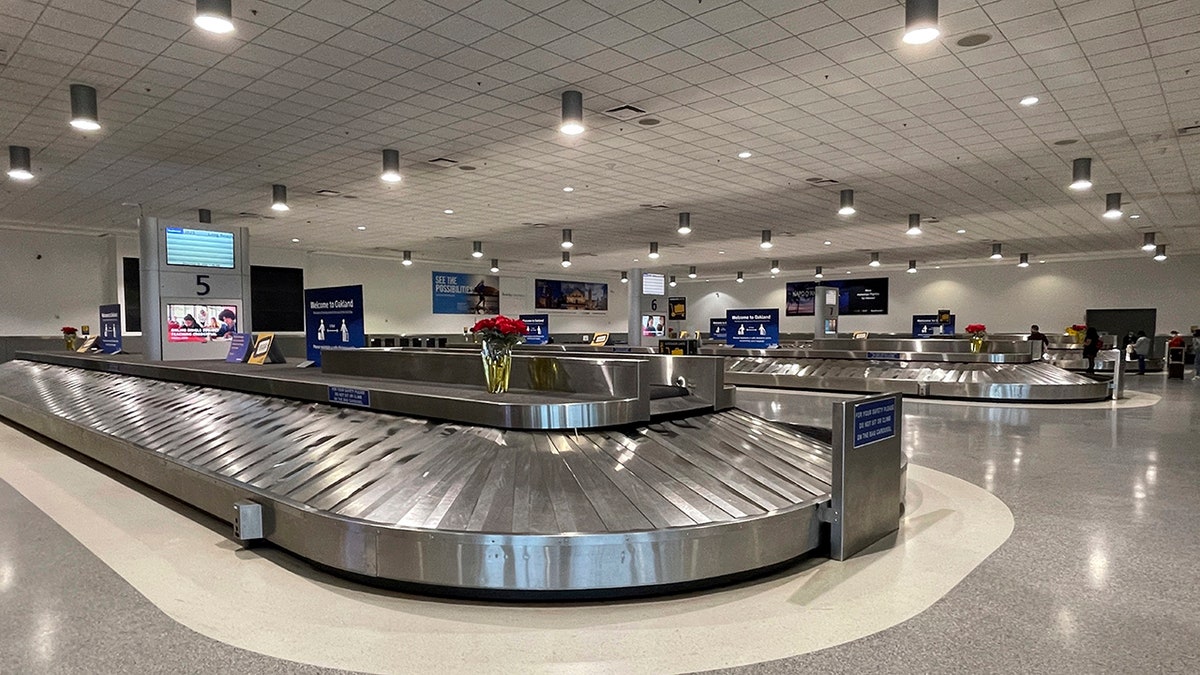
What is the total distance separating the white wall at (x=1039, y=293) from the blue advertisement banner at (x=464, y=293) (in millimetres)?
15360

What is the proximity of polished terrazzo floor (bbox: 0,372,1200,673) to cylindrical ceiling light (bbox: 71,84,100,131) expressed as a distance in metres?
3.89

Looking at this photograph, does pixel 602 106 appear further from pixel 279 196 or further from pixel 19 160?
pixel 19 160

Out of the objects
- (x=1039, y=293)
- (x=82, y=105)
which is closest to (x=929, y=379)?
(x=82, y=105)

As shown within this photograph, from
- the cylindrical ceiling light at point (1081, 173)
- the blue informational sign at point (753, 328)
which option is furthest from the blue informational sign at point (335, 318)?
the cylindrical ceiling light at point (1081, 173)

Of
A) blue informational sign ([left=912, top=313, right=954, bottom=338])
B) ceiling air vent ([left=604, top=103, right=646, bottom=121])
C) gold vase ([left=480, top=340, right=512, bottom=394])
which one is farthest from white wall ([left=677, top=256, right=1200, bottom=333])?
gold vase ([left=480, top=340, right=512, bottom=394])

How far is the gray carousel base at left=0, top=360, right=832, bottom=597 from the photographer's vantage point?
344 cm

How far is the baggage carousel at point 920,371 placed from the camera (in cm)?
1305

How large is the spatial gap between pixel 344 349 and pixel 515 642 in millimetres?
5251

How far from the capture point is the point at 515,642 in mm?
2996

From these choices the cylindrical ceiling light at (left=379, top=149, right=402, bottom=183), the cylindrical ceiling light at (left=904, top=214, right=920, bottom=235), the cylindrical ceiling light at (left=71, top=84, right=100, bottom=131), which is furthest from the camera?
the cylindrical ceiling light at (left=904, top=214, right=920, bottom=235)

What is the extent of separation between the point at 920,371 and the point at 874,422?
11779mm

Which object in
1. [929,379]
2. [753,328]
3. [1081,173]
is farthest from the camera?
[753,328]

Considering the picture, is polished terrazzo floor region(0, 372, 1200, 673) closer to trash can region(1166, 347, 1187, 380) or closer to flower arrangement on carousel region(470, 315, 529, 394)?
flower arrangement on carousel region(470, 315, 529, 394)

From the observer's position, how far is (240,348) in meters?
9.87
